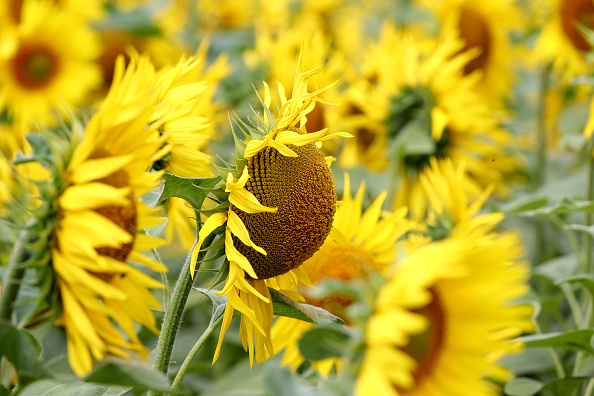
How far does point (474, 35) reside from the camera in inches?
73.9

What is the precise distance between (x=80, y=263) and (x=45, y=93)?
152 cm

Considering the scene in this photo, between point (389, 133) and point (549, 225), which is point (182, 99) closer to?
point (389, 133)

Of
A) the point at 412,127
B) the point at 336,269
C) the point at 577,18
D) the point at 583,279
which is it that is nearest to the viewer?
the point at 336,269

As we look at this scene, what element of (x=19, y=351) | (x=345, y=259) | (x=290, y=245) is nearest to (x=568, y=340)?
(x=345, y=259)

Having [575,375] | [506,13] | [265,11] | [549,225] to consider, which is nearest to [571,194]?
[549,225]

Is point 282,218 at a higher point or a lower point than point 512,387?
higher

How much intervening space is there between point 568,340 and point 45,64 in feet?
5.32

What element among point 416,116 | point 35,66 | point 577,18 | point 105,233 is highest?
point 105,233

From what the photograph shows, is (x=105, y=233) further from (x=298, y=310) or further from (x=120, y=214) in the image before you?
(x=298, y=310)

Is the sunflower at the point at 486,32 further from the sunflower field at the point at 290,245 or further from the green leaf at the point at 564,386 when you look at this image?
the green leaf at the point at 564,386

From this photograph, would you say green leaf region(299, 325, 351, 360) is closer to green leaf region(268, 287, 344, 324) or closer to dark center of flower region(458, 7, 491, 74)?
green leaf region(268, 287, 344, 324)

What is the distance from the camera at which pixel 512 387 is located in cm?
94

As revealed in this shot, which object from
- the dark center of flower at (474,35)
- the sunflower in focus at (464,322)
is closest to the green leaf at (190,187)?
the sunflower in focus at (464,322)

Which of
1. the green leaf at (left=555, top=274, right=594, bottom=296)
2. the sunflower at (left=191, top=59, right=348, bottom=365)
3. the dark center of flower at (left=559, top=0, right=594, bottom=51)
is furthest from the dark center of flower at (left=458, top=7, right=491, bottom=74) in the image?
the sunflower at (left=191, top=59, right=348, bottom=365)
